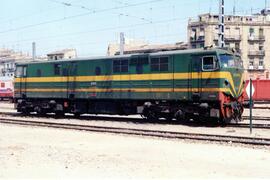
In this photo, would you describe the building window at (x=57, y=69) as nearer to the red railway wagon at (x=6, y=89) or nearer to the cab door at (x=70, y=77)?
the cab door at (x=70, y=77)

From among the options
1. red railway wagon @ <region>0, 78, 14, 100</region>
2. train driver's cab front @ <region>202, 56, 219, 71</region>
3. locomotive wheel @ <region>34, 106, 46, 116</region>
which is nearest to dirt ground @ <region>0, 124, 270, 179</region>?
train driver's cab front @ <region>202, 56, 219, 71</region>

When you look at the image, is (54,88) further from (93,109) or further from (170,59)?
(170,59)

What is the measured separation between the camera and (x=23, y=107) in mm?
30297

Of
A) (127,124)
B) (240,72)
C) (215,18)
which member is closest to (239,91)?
(240,72)

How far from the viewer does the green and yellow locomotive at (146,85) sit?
2155cm

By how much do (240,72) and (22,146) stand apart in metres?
12.4

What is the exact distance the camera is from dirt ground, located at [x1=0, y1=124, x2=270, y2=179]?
33.7ft

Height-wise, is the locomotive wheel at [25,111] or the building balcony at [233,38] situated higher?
the building balcony at [233,38]

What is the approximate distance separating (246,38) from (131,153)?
85.9m

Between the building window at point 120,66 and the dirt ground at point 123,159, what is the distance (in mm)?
7496

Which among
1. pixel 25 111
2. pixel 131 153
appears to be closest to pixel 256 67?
pixel 25 111

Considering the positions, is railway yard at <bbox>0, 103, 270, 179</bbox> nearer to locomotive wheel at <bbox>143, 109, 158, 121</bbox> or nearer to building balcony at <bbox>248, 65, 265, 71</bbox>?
locomotive wheel at <bbox>143, 109, 158, 121</bbox>

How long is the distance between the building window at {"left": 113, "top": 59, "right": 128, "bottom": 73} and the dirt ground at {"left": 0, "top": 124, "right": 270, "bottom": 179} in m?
7.50

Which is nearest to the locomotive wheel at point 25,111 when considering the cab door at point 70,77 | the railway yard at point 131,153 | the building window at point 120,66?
the cab door at point 70,77
